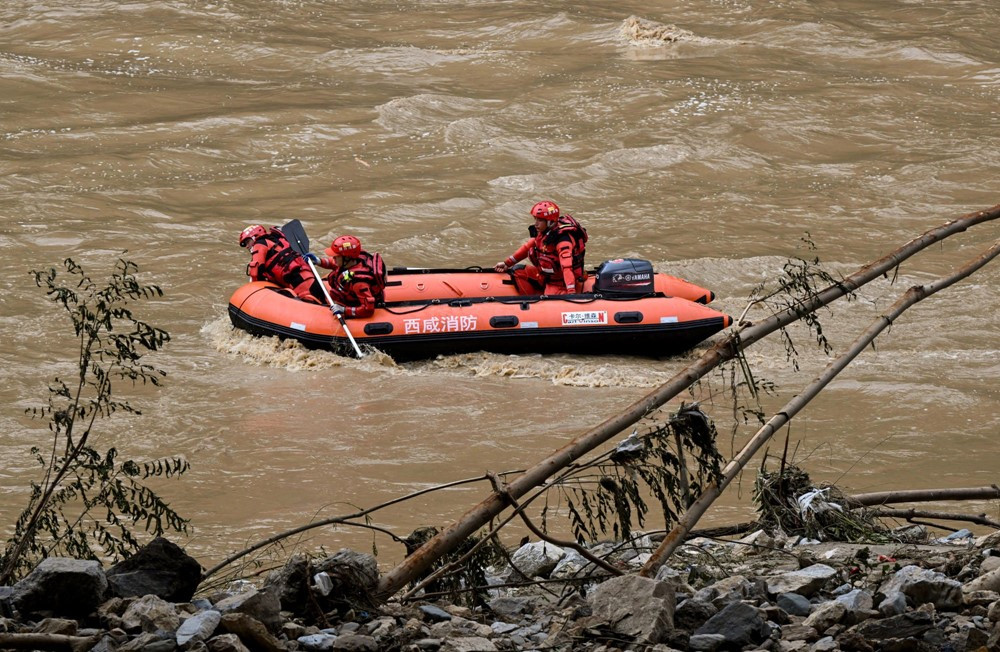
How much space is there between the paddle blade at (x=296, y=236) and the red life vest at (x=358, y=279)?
0.84m

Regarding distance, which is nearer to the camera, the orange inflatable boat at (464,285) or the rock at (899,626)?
the rock at (899,626)

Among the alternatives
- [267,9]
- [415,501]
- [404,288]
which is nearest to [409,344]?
[404,288]

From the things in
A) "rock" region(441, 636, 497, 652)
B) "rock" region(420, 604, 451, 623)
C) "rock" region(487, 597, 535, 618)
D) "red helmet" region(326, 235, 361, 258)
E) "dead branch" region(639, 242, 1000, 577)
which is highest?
"dead branch" region(639, 242, 1000, 577)

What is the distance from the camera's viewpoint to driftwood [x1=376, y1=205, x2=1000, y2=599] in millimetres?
3734

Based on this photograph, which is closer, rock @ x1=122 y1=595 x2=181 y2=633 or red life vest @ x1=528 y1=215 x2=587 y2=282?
rock @ x1=122 y1=595 x2=181 y2=633

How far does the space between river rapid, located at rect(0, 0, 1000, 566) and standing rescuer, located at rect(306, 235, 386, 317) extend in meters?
0.50

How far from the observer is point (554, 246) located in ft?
37.4

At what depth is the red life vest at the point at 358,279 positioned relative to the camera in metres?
10.9

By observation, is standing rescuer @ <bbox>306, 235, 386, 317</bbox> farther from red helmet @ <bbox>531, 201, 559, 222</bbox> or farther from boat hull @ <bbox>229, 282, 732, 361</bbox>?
red helmet @ <bbox>531, 201, 559, 222</bbox>

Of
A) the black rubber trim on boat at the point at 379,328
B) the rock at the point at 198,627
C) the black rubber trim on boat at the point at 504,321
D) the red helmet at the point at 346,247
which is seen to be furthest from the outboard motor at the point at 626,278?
the rock at the point at 198,627

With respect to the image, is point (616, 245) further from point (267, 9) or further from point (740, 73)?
point (267, 9)

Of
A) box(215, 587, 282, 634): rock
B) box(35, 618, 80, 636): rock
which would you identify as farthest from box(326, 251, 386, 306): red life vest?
box(35, 618, 80, 636): rock

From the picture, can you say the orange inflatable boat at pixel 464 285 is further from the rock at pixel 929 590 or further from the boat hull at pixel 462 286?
the rock at pixel 929 590

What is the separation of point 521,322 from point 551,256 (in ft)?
3.05
